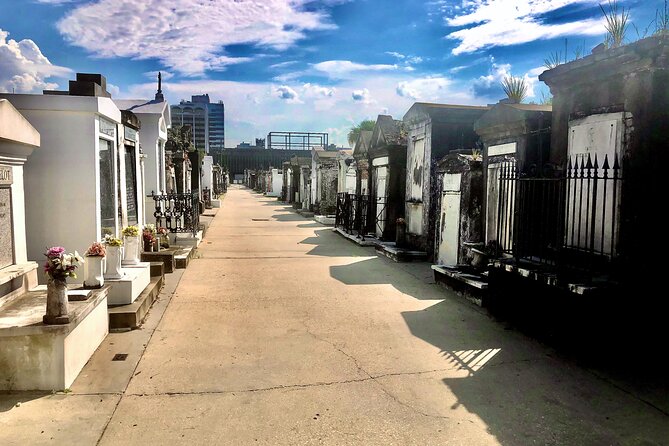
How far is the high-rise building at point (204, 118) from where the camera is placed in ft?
367

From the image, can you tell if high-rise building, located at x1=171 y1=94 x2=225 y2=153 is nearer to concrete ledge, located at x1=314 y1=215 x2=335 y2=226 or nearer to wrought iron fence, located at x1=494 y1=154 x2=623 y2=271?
concrete ledge, located at x1=314 y1=215 x2=335 y2=226

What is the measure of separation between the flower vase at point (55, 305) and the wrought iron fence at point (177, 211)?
6701mm

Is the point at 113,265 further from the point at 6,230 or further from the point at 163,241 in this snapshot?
the point at 163,241

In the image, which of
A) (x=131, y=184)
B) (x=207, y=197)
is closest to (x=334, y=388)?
(x=131, y=184)

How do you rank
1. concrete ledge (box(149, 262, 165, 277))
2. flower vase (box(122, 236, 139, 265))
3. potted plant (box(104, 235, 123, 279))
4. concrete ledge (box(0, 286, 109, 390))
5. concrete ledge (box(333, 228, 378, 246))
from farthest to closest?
concrete ledge (box(333, 228, 378, 246)) → concrete ledge (box(149, 262, 165, 277)) → flower vase (box(122, 236, 139, 265)) → potted plant (box(104, 235, 123, 279)) → concrete ledge (box(0, 286, 109, 390))

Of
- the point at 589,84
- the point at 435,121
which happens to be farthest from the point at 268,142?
the point at 589,84

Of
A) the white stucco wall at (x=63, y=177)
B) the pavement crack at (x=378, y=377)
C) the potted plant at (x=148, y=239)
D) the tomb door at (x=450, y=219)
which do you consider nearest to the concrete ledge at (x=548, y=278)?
the pavement crack at (x=378, y=377)

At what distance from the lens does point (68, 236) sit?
6.14 metres

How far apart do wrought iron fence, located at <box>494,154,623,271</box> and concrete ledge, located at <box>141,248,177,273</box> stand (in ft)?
17.6

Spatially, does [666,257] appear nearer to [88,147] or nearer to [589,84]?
[589,84]

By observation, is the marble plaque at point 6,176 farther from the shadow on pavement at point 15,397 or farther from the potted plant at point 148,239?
the potted plant at point 148,239

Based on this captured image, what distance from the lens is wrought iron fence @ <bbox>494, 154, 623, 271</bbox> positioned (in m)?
4.86

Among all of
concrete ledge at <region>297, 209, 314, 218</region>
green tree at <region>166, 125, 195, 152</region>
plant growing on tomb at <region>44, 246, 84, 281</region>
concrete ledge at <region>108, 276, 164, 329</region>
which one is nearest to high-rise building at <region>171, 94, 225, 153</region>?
concrete ledge at <region>297, 209, 314, 218</region>

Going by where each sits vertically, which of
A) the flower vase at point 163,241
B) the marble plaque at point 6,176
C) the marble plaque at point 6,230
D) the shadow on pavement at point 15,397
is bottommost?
the shadow on pavement at point 15,397
